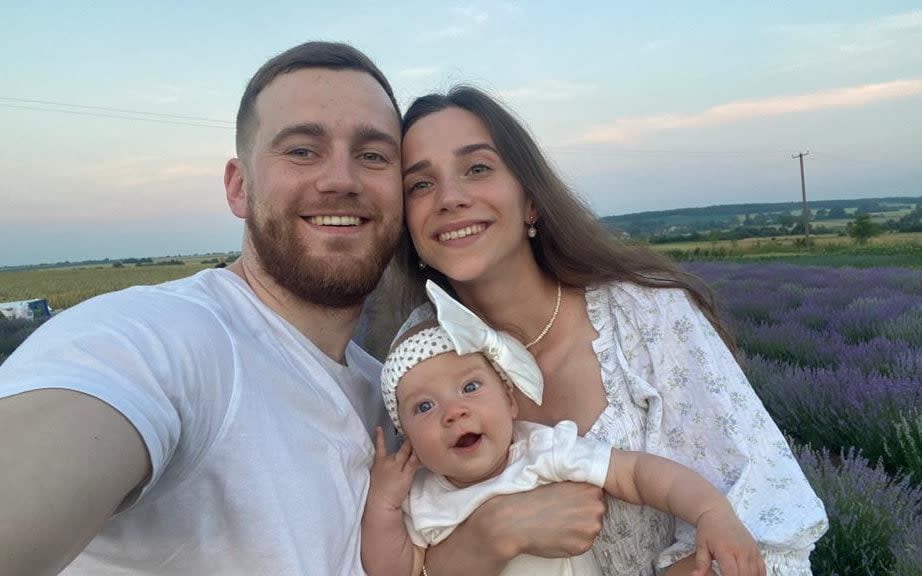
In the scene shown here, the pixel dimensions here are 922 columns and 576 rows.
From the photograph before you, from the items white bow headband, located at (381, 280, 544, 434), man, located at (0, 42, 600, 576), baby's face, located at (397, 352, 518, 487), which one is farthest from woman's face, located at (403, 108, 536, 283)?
baby's face, located at (397, 352, 518, 487)

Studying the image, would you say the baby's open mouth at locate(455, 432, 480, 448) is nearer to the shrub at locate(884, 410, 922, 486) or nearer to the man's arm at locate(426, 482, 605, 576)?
the man's arm at locate(426, 482, 605, 576)

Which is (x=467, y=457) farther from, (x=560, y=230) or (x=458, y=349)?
(x=560, y=230)

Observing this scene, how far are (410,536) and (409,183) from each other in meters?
1.14

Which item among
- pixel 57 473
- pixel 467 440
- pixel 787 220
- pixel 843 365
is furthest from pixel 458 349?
pixel 787 220

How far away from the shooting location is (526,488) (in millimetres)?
1963

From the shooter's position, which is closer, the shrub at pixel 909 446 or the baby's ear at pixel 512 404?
the baby's ear at pixel 512 404

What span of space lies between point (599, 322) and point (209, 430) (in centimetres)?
139

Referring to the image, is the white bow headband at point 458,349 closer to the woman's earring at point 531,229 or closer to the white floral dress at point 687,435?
the white floral dress at point 687,435

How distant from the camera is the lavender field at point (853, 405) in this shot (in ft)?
8.75

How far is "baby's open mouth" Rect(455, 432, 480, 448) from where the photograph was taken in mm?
1983

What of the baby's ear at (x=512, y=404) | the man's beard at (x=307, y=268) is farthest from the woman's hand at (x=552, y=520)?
the man's beard at (x=307, y=268)

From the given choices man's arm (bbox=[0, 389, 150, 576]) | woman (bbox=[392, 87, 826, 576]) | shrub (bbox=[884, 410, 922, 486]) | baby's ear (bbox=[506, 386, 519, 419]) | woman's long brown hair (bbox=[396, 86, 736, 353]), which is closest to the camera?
man's arm (bbox=[0, 389, 150, 576])

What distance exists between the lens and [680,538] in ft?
6.17

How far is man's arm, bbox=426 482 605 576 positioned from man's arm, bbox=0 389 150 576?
1.01m
